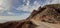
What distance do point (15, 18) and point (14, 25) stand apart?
0.50m

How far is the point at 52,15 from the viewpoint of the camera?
1229 mm

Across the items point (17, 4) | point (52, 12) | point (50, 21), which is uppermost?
point (17, 4)

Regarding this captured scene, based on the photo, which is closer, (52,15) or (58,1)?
(52,15)

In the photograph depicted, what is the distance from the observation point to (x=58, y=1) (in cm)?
200

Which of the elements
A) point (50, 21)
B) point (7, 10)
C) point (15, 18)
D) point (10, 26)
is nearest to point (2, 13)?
point (7, 10)

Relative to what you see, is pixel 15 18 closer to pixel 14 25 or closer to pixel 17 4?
pixel 17 4

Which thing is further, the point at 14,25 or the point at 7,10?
the point at 7,10

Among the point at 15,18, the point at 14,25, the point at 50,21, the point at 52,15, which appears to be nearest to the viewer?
the point at 50,21

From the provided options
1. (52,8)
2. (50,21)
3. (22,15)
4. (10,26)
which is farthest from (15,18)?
(50,21)

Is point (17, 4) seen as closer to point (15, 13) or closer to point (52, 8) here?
point (15, 13)

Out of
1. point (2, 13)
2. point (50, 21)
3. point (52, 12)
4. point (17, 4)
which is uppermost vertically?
point (17, 4)

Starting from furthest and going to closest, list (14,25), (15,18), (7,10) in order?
(7,10) → (15,18) → (14,25)

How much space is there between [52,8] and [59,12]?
0.08m

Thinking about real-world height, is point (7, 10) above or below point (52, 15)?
above
